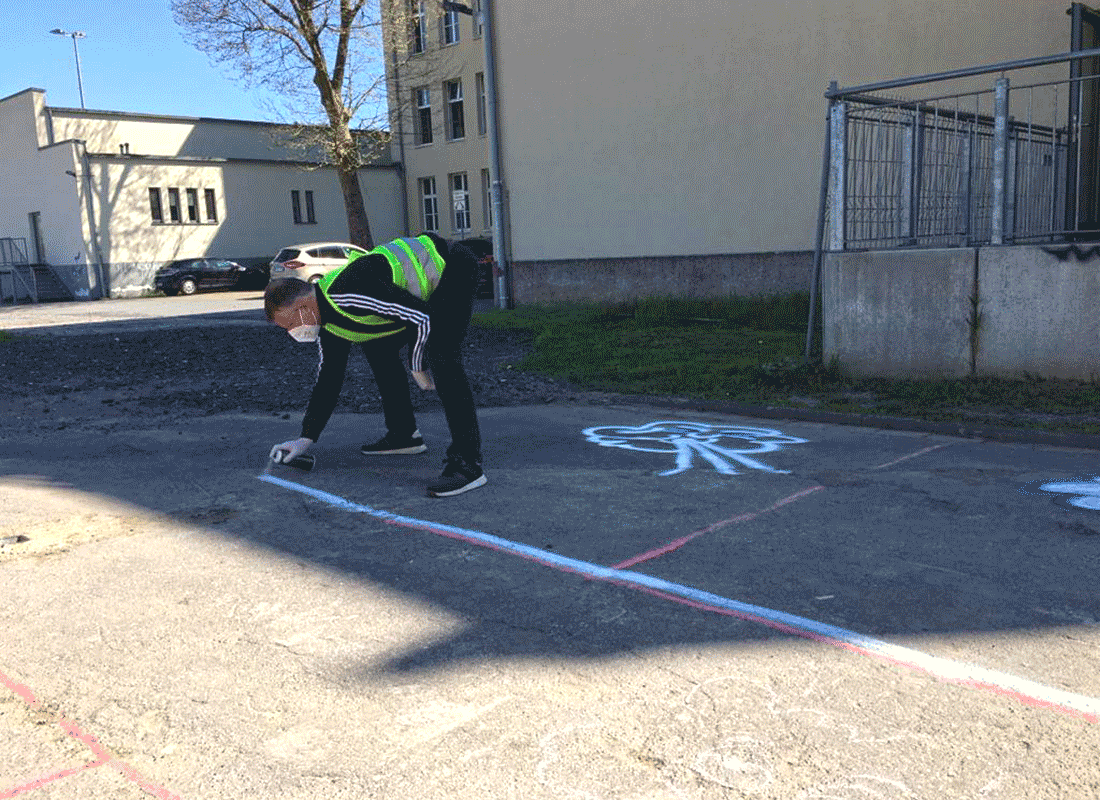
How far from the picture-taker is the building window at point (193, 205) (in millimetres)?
38875

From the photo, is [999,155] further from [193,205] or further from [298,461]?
[193,205]

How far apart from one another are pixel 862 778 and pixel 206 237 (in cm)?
4063

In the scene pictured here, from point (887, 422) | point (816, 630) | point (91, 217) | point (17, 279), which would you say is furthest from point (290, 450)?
point (17, 279)

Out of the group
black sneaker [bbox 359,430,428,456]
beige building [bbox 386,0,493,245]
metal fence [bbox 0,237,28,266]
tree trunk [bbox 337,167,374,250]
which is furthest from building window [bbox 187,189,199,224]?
black sneaker [bbox 359,430,428,456]

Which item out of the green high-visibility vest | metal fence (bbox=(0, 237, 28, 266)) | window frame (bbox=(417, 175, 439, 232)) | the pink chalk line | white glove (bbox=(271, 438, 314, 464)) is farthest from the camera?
window frame (bbox=(417, 175, 439, 232))

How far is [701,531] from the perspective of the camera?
15.8 feet

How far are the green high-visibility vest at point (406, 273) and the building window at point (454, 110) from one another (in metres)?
31.9

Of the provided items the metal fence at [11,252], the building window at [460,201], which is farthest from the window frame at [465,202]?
the metal fence at [11,252]

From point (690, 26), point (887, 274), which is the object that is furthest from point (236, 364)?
point (690, 26)

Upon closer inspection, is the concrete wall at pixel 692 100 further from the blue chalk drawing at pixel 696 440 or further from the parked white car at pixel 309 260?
the parked white car at pixel 309 260

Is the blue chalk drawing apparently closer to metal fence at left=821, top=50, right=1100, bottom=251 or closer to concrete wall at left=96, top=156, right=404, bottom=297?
metal fence at left=821, top=50, right=1100, bottom=251

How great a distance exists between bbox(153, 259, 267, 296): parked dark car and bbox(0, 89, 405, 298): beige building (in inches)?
86.4

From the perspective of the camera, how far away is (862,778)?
2574 millimetres

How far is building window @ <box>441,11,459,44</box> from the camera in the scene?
3506 centimetres
